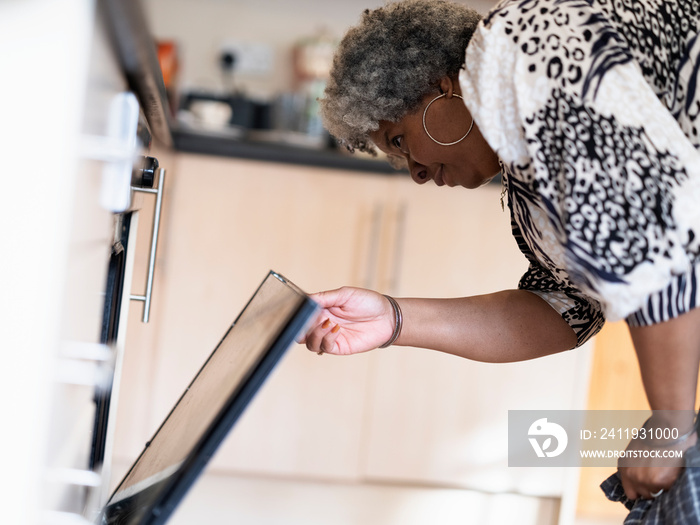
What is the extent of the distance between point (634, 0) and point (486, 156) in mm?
258

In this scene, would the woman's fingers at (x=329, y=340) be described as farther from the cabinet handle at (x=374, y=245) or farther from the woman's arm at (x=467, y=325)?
the cabinet handle at (x=374, y=245)

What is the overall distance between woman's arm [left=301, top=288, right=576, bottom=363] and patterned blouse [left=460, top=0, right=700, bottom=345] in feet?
0.99

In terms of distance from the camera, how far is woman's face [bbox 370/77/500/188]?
0.93 meters

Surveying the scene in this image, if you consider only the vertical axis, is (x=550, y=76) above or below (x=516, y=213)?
above

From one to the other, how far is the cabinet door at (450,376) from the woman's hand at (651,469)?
4.12 ft

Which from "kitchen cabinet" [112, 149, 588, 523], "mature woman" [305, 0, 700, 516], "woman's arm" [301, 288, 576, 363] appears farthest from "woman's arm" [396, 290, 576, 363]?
"kitchen cabinet" [112, 149, 588, 523]

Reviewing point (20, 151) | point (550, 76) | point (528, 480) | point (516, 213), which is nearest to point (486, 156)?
point (516, 213)

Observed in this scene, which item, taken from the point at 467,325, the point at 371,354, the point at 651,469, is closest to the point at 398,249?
the point at 371,354

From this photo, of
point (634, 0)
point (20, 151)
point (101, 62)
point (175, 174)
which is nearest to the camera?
point (20, 151)

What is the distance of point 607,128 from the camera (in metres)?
0.67

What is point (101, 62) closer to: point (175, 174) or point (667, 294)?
point (667, 294)

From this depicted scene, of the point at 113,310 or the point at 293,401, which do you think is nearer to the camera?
the point at 113,310

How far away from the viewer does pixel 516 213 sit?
89 cm

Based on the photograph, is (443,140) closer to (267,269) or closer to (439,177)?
(439,177)
